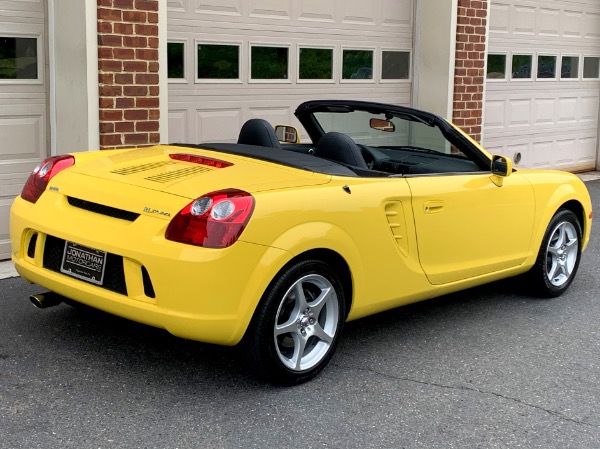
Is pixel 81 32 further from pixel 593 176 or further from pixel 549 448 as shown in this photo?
pixel 593 176

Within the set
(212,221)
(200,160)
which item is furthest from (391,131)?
(212,221)

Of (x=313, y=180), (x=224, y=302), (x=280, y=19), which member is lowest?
(x=224, y=302)

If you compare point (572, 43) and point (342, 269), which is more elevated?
point (572, 43)

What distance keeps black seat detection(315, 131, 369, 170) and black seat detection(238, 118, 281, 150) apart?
1.41 feet

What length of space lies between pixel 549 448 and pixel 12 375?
8.37 ft

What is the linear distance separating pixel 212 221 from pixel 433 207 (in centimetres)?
154

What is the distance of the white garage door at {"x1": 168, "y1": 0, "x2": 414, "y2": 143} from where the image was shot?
762cm

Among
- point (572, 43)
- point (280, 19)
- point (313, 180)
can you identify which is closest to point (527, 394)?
point (313, 180)

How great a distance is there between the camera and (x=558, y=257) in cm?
623

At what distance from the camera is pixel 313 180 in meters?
4.47

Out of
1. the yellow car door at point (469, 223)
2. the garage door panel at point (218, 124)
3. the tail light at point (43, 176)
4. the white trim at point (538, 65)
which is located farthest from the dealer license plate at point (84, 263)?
the white trim at point (538, 65)

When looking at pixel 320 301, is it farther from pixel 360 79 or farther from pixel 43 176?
pixel 360 79

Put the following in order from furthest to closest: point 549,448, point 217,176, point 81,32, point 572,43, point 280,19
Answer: point 572,43 < point 280,19 < point 81,32 < point 217,176 < point 549,448

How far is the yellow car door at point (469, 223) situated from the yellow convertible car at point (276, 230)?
0.01 metres
